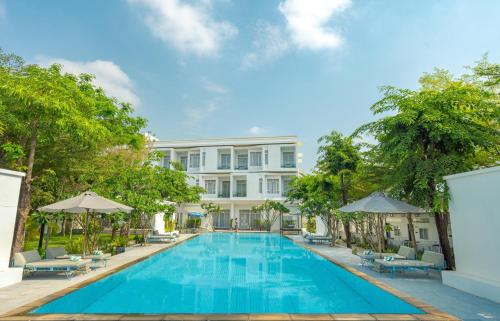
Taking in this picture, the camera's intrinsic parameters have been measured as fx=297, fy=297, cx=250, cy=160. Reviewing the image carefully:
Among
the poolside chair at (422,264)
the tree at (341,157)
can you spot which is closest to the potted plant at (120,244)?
the poolside chair at (422,264)

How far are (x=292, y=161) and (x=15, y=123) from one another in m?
29.8

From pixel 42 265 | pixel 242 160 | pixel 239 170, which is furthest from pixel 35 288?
pixel 242 160

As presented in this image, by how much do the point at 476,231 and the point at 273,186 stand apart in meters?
28.9

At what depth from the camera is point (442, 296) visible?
6434 millimetres

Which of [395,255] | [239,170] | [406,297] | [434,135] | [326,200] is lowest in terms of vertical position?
[406,297]

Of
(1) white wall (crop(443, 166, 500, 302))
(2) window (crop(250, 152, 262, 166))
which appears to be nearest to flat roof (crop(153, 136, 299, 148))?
(2) window (crop(250, 152, 262, 166))

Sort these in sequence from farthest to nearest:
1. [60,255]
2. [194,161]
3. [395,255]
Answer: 1. [194,161]
2. [395,255]
3. [60,255]

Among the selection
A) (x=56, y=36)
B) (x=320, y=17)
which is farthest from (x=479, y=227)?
(x=56, y=36)

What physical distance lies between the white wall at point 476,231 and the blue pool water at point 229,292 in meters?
1.86

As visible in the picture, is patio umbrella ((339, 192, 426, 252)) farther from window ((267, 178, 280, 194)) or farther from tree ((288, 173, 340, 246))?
window ((267, 178, 280, 194))

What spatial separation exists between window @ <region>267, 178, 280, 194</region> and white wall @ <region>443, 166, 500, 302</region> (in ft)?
91.4

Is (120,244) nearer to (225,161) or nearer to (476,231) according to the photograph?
(476,231)

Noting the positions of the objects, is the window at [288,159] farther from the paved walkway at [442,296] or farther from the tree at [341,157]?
the paved walkway at [442,296]

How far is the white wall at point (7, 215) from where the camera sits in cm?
710
